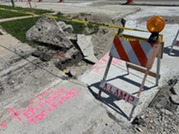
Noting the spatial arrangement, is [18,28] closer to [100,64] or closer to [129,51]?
[100,64]

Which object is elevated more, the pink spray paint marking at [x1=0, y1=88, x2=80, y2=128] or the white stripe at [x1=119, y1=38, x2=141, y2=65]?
the white stripe at [x1=119, y1=38, x2=141, y2=65]

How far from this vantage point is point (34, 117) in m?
3.70

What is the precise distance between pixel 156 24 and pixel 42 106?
8.94 ft

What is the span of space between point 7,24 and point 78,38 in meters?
3.96

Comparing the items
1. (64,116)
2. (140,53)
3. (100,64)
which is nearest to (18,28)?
(100,64)

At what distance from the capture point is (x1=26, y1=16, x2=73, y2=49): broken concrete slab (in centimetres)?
605

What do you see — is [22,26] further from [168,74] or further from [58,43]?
[168,74]

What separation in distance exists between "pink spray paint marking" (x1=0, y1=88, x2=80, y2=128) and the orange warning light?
2.16 m

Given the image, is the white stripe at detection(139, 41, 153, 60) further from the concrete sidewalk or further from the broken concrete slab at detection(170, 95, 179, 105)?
the concrete sidewalk

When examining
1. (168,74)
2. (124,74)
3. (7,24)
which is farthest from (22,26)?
(168,74)

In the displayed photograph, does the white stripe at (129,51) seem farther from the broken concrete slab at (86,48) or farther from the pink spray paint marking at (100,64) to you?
the broken concrete slab at (86,48)

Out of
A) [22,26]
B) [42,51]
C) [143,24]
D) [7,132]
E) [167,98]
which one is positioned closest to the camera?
[7,132]

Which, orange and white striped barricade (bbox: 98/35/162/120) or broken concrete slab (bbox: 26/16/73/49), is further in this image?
broken concrete slab (bbox: 26/16/73/49)

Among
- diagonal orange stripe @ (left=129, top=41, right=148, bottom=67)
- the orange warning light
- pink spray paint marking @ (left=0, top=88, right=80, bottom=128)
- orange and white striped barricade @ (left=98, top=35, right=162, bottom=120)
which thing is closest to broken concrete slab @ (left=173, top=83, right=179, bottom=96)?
orange and white striped barricade @ (left=98, top=35, right=162, bottom=120)
